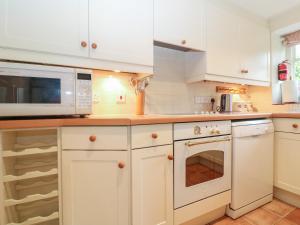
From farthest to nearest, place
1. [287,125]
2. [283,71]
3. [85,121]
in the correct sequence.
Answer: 1. [283,71]
2. [287,125]
3. [85,121]

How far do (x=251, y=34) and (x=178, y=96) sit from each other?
122 cm

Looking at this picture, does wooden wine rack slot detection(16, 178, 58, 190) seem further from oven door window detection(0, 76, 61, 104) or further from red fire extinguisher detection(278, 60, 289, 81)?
red fire extinguisher detection(278, 60, 289, 81)

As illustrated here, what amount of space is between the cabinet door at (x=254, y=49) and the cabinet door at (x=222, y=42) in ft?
0.41

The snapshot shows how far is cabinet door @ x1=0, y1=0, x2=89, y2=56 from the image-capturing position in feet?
3.22

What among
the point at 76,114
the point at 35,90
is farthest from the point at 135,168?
the point at 35,90

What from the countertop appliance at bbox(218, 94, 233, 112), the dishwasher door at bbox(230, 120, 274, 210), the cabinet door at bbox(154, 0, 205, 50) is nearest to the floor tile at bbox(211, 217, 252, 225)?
the dishwasher door at bbox(230, 120, 274, 210)

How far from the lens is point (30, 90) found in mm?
979

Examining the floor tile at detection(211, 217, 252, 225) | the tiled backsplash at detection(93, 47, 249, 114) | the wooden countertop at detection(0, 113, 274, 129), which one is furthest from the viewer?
the tiled backsplash at detection(93, 47, 249, 114)

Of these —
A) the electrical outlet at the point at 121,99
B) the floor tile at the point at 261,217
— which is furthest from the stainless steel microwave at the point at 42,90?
the floor tile at the point at 261,217

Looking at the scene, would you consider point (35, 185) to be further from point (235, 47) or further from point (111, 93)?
point (235, 47)

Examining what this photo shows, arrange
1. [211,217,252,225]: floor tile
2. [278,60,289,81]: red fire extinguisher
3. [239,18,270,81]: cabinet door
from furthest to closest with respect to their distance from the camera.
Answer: [278,60,289,81]: red fire extinguisher < [239,18,270,81]: cabinet door < [211,217,252,225]: floor tile

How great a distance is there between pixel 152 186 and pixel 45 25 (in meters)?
1.24

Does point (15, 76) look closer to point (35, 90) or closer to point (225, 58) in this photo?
point (35, 90)

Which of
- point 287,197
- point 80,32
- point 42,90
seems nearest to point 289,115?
point 287,197
